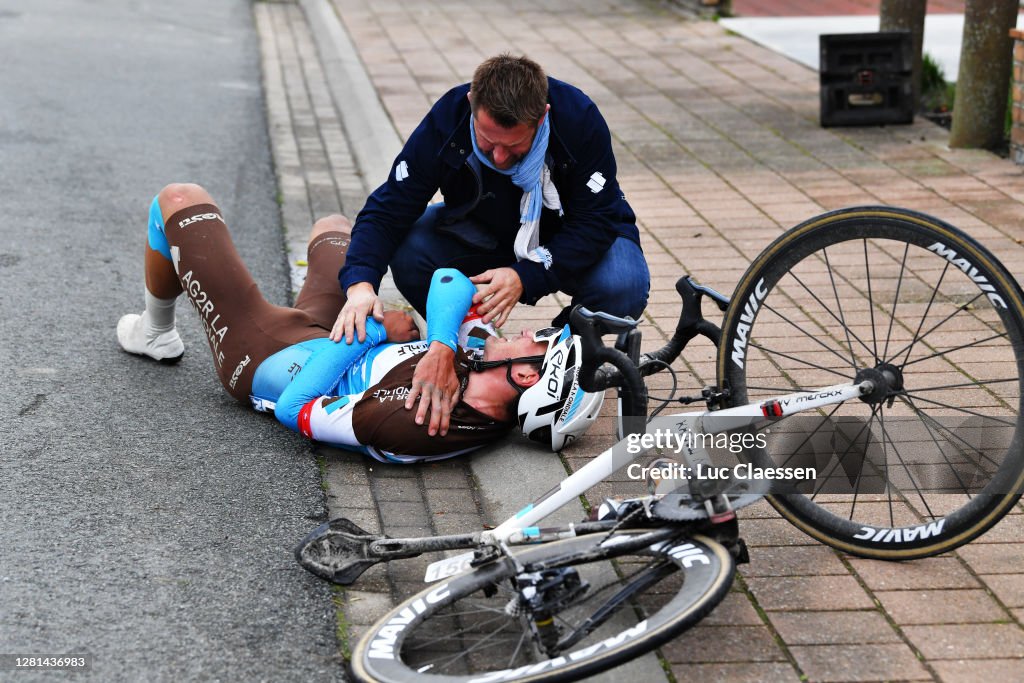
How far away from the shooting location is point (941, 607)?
3.12m

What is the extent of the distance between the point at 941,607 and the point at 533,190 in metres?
1.85

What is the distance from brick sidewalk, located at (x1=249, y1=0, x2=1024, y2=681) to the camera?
3020mm

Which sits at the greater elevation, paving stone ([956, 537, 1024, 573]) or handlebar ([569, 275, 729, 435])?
handlebar ([569, 275, 729, 435])

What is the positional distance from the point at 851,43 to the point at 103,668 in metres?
7.10

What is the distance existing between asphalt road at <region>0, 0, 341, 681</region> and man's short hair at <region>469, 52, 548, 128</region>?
1277 mm

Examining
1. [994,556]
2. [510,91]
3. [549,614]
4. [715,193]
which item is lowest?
[715,193]

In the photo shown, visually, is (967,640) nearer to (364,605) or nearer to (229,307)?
(364,605)

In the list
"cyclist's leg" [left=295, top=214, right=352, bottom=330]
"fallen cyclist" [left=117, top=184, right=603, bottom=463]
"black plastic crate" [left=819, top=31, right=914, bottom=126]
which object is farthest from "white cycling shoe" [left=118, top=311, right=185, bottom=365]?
"black plastic crate" [left=819, top=31, right=914, bottom=126]

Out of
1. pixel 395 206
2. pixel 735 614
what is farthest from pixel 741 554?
pixel 395 206

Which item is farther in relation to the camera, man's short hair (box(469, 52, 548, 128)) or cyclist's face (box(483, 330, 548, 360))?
cyclist's face (box(483, 330, 548, 360))

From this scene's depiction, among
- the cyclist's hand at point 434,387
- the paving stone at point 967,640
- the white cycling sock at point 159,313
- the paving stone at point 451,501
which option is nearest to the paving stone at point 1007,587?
the paving stone at point 967,640

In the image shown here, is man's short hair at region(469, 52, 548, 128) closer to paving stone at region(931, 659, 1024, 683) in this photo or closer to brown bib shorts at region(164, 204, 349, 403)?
brown bib shorts at region(164, 204, 349, 403)

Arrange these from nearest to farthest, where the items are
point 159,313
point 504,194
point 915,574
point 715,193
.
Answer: point 915,574, point 504,194, point 159,313, point 715,193

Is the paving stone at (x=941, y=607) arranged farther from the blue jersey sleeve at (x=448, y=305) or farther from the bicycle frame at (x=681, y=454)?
the blue jersey sleeve at (x=448, y=305)
